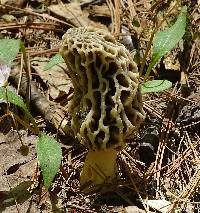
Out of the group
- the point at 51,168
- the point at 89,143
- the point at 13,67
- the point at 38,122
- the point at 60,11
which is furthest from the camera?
the point at 60,11

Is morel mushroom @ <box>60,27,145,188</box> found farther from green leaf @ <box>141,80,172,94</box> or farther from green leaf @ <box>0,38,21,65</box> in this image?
green leaf @ <box>0,38,21,65</box>

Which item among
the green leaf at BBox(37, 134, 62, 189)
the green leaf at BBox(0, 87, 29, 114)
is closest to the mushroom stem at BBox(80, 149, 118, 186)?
the green leaf at BBox(37, 134, 62, 189)

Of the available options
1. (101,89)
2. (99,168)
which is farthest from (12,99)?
(99,168)

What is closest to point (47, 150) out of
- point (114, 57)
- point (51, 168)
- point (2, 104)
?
point (51, 168)

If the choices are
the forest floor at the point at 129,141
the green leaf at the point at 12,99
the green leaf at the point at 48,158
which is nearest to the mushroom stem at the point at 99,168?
the forest floor at the point at 129,141

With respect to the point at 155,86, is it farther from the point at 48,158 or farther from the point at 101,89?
the point at 48,158

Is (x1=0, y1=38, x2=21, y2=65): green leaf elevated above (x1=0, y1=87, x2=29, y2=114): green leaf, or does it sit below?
above

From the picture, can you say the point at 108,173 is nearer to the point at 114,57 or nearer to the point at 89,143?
the point at 89,143

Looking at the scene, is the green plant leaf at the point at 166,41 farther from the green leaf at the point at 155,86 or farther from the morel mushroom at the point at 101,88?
the morel mushroom at the point at 101,88
